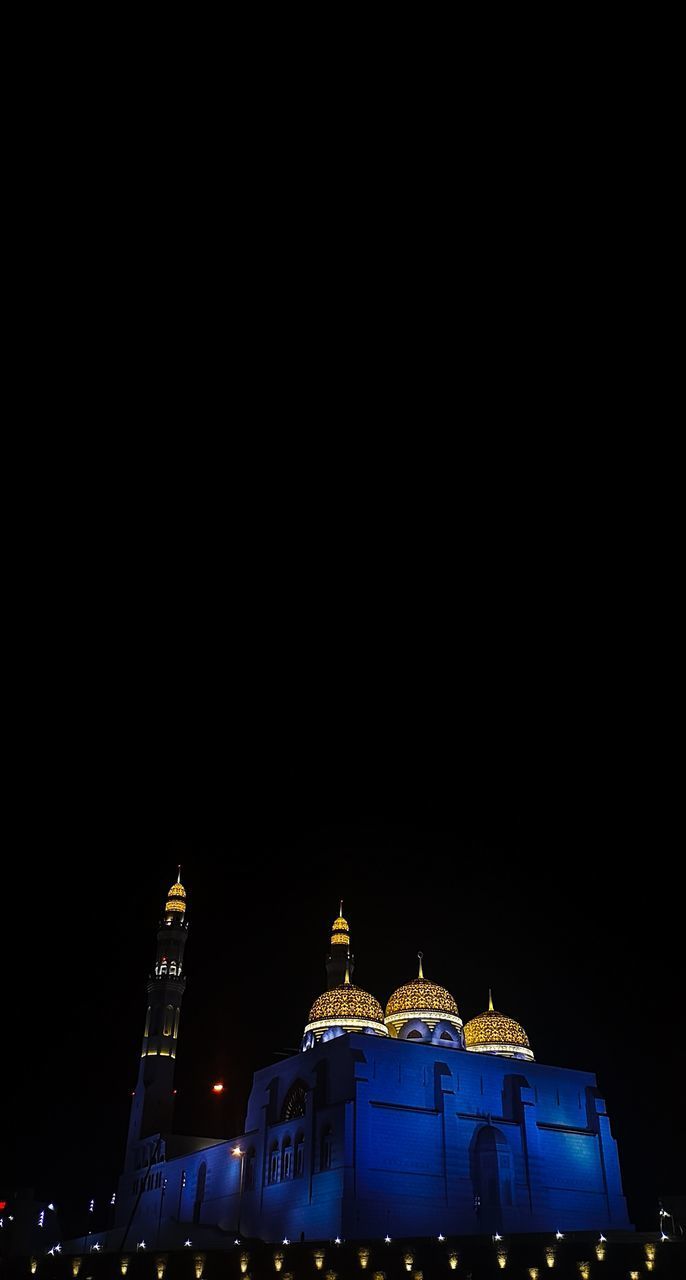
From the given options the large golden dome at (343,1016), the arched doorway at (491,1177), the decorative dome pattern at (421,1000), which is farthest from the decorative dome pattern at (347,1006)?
the arched doorway at (491,1177)

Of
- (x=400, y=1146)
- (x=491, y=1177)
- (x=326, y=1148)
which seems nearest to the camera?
(x=326, y=1148)

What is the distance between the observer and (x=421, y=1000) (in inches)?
2270

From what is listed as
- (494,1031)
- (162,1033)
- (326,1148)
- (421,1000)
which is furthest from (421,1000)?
(162,1033)

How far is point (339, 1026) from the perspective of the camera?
54.2 m

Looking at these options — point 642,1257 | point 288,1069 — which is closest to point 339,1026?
point 288,1069

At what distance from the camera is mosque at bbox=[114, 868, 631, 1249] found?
45.6 metres

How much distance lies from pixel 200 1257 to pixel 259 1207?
10559 millimetres

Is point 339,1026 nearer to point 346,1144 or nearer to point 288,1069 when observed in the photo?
point 288,1069

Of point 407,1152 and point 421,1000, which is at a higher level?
point 421,1000

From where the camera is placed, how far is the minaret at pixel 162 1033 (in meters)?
64.9

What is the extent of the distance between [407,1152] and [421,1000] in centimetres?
1138

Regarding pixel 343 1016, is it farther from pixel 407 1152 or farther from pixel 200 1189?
pixel 200 1189

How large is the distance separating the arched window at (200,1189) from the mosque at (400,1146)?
94 mm

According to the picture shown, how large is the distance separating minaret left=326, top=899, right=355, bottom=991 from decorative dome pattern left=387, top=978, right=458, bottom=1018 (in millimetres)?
7688
